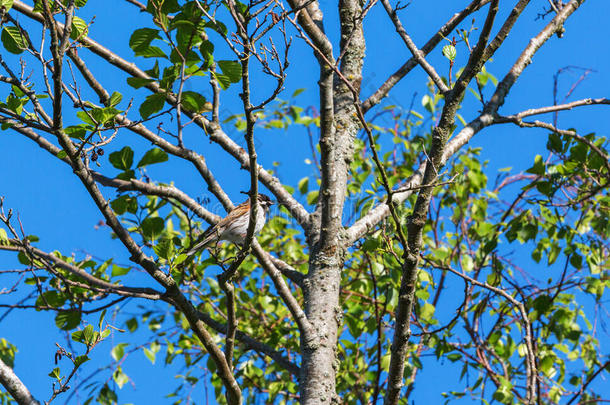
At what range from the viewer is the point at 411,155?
8.05m

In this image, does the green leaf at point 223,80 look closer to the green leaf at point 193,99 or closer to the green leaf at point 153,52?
the green leaf at point 193,99

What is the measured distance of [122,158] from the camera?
13.1ft

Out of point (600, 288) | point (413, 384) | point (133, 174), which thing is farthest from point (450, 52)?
point (413, 384)

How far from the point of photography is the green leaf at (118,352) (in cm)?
674

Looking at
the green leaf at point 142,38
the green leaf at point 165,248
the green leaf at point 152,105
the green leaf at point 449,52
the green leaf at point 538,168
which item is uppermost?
the green leaf at point 538,168

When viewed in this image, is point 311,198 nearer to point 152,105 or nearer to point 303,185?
point 303,185

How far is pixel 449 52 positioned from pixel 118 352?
15.9 feet

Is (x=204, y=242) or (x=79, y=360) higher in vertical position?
(x=204, y=242)

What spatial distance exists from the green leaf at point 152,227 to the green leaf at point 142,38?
1.12 meters

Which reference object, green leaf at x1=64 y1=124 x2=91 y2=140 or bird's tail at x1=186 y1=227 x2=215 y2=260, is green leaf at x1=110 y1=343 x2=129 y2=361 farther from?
green leaf at x1=64 y1=124 x2=91 y2=140

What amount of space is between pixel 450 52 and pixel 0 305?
339cm

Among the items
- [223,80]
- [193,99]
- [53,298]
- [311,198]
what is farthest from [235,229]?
[223,80]

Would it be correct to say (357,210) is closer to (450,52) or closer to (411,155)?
(411,155)

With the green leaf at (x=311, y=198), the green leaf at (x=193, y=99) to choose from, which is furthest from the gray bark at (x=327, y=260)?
the green leaf at (x=311, y=198)
